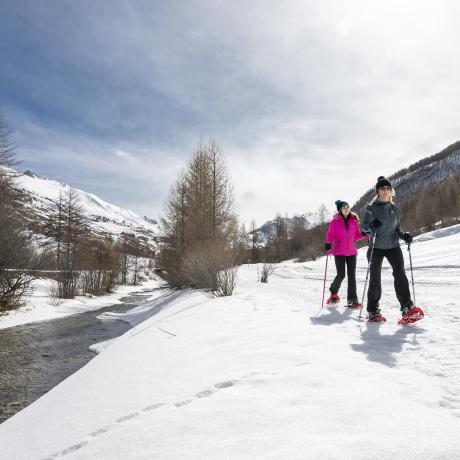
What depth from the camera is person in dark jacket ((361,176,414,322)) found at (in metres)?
4.53

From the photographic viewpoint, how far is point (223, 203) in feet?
63.2

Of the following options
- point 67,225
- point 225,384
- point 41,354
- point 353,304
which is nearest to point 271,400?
point 225,384

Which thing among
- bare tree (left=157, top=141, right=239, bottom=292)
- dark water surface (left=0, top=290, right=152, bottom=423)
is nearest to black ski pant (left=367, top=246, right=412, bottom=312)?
dark water surface (left=0, top=290, right=152, bottom=423)

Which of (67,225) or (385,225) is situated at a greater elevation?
(67,225)

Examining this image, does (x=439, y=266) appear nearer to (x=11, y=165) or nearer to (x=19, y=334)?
(x=19, y=334)

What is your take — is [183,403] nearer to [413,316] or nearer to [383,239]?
[413,316]

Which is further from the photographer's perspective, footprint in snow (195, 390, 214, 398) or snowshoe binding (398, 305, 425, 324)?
snowshoe binding (398, 305, 425, 324)

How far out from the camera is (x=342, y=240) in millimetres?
6184

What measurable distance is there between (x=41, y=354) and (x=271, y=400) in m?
8.39

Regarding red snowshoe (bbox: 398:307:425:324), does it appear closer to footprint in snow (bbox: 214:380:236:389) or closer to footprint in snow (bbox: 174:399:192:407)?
footprint in snow (bbox: 214:380:236:389)

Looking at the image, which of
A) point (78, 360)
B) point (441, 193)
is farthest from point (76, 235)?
point (441, 193)

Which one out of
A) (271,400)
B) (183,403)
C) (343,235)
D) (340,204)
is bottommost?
(183,403)

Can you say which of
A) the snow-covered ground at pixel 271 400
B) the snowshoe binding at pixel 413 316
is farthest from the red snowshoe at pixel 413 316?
the snow-covered ground at pixel 271 400

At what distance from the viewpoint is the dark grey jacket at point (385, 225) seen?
4.67 metres
